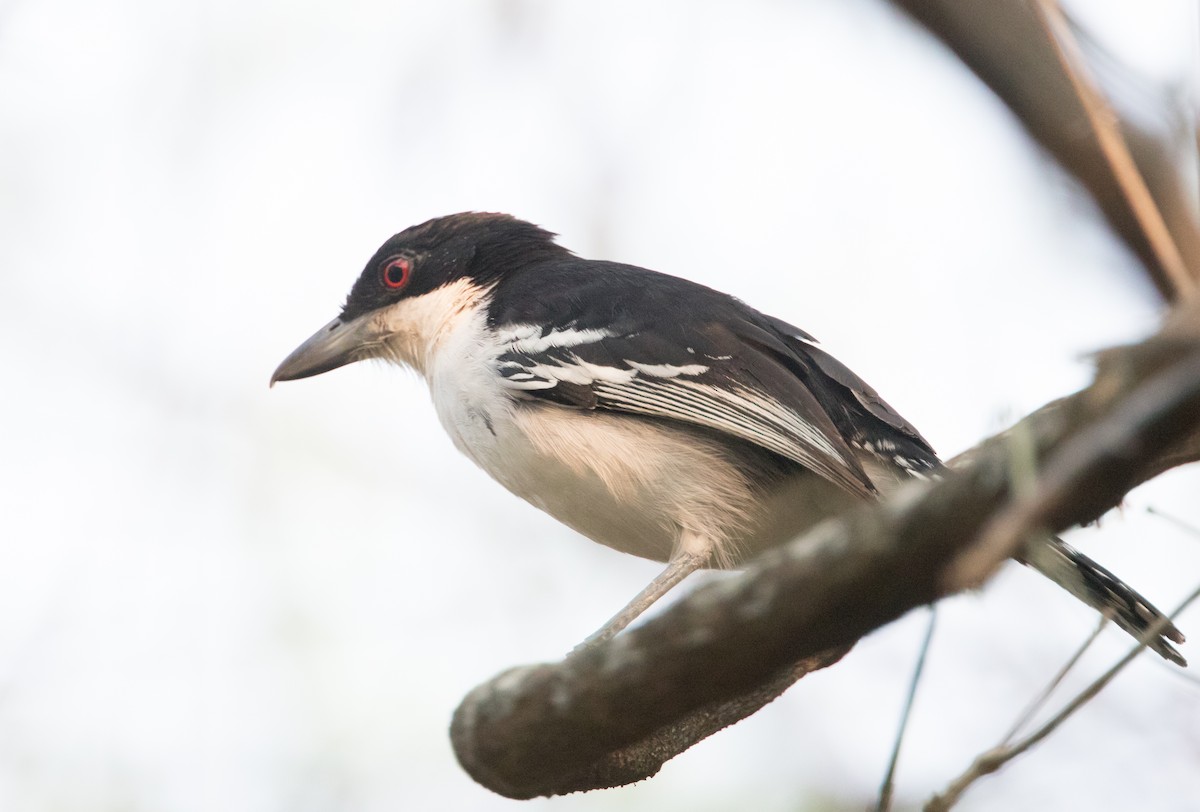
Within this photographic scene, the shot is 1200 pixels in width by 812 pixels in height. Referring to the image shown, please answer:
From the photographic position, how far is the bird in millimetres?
4984

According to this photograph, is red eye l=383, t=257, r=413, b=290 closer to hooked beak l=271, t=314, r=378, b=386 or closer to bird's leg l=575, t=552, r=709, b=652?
hooked beak l=271, t=314, r=378, b=386

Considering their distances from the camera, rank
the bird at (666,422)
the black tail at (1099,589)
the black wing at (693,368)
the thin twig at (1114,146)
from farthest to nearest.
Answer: the bird at (666,422)
the black wing at (693,368)
the black tail at (1099,589)
the thin twig at (1114,146)

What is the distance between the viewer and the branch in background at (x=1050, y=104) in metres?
3.03

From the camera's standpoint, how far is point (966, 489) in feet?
7.38

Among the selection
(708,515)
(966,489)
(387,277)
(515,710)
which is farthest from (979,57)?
(387,277)

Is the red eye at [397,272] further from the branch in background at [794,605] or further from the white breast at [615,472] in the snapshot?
the branch in background at [794,605]

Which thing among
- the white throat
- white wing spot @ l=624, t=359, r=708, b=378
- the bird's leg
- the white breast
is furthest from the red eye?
the bird's leg

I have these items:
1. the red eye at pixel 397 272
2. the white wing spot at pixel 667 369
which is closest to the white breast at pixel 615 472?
the white wing spot at pixel 667 369

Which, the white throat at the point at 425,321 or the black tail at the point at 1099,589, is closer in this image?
the black tail at the point at 1099,589

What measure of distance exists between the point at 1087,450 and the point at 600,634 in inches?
111

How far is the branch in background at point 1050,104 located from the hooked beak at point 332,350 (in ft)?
13.1

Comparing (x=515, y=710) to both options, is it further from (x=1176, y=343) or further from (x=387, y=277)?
(x=387, y=277)

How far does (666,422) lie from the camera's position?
5152 mm

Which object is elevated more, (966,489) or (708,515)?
(708,515)
